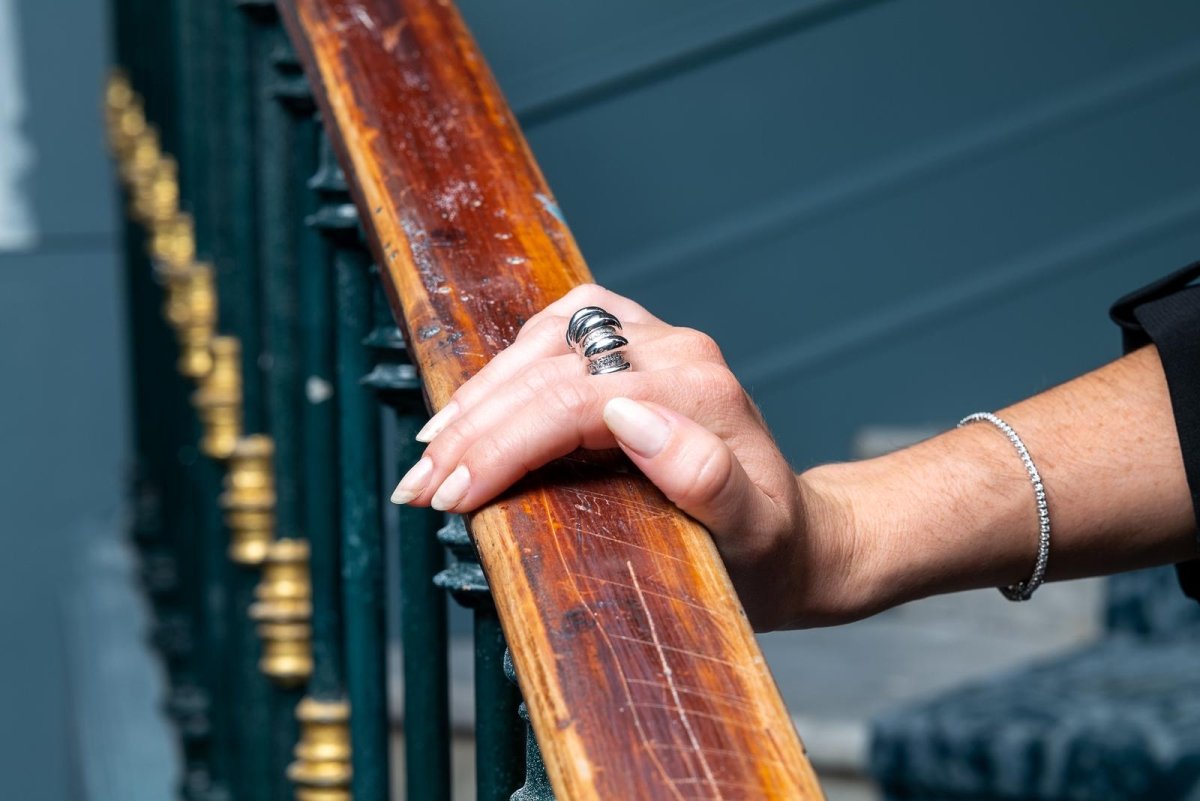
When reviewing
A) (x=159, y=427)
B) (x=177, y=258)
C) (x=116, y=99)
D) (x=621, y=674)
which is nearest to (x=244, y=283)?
(x=177, y=258)

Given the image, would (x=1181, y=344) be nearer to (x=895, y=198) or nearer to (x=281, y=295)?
(x=281, y=295)

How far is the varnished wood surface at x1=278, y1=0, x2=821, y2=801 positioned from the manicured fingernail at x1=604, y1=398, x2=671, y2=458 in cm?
3

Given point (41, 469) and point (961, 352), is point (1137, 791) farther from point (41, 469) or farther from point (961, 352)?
point (41, 469)

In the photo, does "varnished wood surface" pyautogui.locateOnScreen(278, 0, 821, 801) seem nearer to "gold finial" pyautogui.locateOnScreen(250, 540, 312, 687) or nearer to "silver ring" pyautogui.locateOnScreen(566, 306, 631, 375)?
"silver ring" pyautogui.locateOnScreen(566, 306, 631, 375)

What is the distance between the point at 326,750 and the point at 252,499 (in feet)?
1.38

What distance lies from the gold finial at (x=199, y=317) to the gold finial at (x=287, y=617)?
54 cm

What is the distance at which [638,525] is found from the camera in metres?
0.58

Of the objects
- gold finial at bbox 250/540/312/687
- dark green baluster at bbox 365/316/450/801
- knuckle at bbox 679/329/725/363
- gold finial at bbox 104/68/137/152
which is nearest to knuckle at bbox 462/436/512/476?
knuckle at bbox 679/329/725/363

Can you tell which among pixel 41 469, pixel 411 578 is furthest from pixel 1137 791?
pixel 41 469

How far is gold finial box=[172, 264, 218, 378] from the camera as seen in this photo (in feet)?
5.93

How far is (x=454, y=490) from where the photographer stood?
596mm

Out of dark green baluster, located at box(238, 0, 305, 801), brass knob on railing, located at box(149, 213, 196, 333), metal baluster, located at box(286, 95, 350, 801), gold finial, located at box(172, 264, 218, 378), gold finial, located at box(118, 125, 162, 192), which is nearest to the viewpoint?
metal baluster, located at box(286, 95, 350, 801)

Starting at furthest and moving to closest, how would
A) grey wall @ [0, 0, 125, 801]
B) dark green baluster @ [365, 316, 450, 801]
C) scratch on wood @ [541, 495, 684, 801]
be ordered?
1. grey wall @ [0, 0, 125, 801]
2. dark green baluster @ [365, 316, 450, 801]
3. scratch on wood @ [541, 495, 684, 801]

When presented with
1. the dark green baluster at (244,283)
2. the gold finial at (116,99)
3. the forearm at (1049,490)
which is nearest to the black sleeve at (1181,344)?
the forearm at (1049,490)
